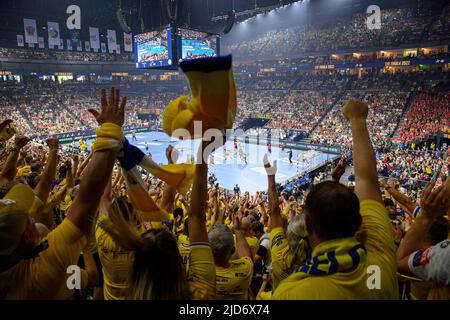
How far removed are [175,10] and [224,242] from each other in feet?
59.3

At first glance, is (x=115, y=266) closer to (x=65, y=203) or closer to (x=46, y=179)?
(x=46, y=179)

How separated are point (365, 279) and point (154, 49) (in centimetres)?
2187

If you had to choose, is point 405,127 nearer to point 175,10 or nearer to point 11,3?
point 175,10

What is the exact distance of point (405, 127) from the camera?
80.4 feet

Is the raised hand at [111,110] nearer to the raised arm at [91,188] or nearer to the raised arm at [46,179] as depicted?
the raised arm at [91,188]

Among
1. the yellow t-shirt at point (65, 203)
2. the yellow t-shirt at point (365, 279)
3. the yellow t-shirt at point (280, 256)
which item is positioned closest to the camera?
the yellow t-shirt at point (365, 279)

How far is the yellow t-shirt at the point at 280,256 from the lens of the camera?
216 centimetres

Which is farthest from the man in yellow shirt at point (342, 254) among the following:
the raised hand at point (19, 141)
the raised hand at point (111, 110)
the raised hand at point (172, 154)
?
the raised hand at point (19, 141)

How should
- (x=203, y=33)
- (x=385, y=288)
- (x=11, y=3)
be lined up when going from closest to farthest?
(x=385, y=288) < (x=203, y=33) < (x=11, y=3)

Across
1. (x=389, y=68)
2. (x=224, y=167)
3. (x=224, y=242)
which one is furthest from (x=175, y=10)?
(x=389, y=68)

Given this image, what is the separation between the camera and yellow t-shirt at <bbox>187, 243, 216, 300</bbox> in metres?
1.63

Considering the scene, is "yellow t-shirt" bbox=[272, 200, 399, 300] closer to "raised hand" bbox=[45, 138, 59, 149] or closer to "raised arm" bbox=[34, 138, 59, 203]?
"raised arm" bbox=[34, 138, 59, 203]

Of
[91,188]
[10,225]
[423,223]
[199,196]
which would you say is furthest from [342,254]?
[10,225]

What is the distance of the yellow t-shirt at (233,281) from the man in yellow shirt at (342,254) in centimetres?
82
